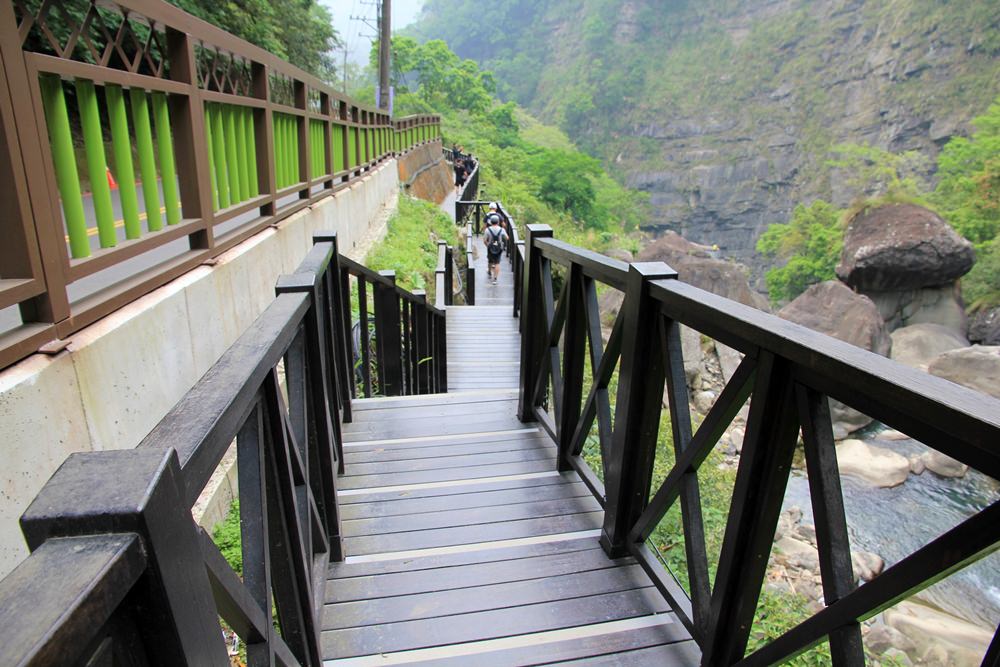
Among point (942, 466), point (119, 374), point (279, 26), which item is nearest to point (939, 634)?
point (942, 466)

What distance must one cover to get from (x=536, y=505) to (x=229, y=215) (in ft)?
9.70

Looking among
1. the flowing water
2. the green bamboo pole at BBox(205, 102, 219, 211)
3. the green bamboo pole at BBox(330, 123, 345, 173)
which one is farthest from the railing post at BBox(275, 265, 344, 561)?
the flowing water

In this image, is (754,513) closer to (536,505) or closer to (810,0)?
(536,505)

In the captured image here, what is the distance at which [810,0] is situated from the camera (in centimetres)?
6906

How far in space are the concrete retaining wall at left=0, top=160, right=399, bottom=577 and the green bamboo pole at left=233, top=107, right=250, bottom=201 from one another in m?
0.41

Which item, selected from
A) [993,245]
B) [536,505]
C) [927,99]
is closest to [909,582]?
[536,505]

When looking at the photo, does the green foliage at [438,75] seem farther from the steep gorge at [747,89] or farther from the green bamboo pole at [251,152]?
the green bamboo pole at [251,152]

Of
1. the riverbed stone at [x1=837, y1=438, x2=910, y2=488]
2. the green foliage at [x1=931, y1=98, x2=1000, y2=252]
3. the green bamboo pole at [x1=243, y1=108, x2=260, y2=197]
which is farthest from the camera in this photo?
the green foliage at [x1=931, y1=98, x2=1000, y2=252]

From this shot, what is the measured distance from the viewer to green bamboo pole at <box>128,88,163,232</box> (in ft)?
9.96

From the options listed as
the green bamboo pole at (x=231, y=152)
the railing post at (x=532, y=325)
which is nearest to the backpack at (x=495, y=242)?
the green bamboo pole at (x=231, y=152)

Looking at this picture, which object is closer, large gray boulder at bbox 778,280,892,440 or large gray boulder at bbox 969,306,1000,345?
large gray boulder at bbox 778,280,892,440

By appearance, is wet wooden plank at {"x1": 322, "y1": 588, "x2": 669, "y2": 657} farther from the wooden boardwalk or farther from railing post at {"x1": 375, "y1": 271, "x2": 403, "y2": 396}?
railing post at {"x1": 375, "y1": 271, "x2": 403, "y2": 396}

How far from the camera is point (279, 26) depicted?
17500 millimetres

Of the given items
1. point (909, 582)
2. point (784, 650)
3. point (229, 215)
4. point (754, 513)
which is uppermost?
point (229, 215)
